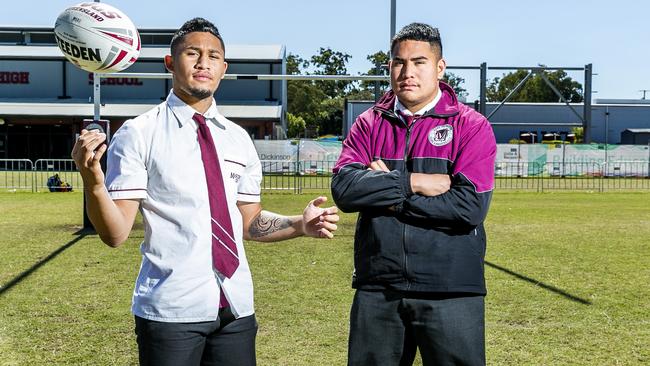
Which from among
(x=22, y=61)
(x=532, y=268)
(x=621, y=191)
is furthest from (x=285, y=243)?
(x=22, y=61)

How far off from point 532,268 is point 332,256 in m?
2.86

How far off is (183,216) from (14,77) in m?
49.5

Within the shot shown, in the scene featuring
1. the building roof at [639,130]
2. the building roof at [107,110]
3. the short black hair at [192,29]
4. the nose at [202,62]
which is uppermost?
the building roof at [107,110]

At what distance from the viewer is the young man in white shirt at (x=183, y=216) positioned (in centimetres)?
270

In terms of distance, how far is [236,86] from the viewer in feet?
154

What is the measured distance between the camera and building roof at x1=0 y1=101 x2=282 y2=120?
43.7 metres

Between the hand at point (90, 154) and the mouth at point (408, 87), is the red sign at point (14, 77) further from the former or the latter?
the hand at point (90, 154)

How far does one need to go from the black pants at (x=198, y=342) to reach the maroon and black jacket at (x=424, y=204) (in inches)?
27.7

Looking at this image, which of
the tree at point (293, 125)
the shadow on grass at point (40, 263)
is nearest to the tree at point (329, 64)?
the tree at point (293, 125)

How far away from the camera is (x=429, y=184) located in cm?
323

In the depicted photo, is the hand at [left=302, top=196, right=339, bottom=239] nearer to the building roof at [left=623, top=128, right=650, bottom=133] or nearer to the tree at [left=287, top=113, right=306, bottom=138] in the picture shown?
the building roof at [left=623, top=128, right=650, bottom=133]

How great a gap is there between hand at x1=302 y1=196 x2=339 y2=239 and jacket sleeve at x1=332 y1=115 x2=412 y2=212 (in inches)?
8.0

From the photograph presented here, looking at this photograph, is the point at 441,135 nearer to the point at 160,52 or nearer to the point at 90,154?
the point at 90,154

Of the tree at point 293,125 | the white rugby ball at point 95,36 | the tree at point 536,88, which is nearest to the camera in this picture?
the white rugby ball at point 95,36
